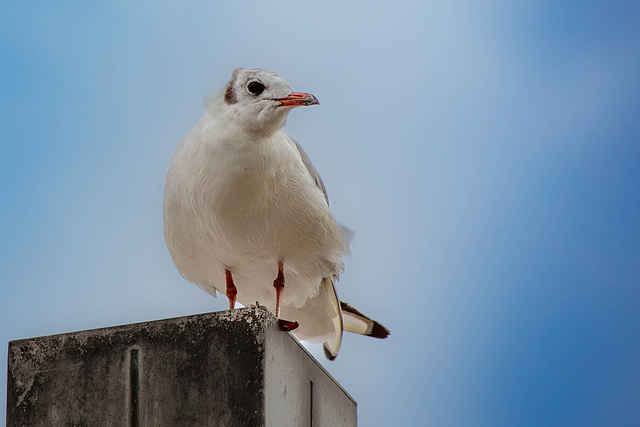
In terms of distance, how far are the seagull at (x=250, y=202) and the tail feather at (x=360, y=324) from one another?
588mm

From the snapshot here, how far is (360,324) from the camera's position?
4227mm

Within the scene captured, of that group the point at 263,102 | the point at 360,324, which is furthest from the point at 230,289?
the point at 360,324

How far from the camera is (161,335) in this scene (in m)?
2.51

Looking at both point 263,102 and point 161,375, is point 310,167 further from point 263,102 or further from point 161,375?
point 161,375

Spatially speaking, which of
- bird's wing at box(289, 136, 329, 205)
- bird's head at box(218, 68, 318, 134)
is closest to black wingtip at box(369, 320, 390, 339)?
bird's wing at box(289, 136, 329, 205)

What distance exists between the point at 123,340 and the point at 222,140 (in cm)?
95

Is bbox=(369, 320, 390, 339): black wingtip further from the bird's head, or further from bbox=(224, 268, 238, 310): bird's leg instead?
the bird's head

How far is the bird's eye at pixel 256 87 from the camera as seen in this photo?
3.17 meters

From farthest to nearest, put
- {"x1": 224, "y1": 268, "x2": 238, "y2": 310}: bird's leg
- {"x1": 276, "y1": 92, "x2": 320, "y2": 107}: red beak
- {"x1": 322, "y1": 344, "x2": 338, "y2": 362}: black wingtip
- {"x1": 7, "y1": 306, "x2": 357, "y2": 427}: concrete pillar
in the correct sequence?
{"x1": 322, "y1": 344, "x2": 338, "y2": 362}: black wingtip, {"x1": 224, "y1": 268, "x2": 238, "y2": 310}: bird's leg, {"x1": 276, "y1": 92, "x2": 320, "y2": 107}: red beak, {"x1": 7, "y1": 306, "x2": 357, "y2": 427}: concrete pillar

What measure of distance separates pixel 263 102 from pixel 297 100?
0.44 ft

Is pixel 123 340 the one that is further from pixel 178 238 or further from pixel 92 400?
pixel 178 238

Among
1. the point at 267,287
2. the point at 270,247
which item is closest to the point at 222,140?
the point at 270,247

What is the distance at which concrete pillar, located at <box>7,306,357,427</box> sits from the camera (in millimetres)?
2396

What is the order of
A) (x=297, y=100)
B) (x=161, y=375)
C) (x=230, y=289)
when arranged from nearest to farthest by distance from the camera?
(x=161, y=375) < (x=297, y=100) < (x=230, y=289)
